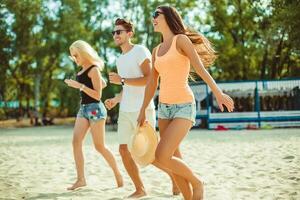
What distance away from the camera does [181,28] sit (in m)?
4.34

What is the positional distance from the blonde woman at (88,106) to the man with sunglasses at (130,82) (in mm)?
670

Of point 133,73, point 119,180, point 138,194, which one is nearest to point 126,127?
point 133,73

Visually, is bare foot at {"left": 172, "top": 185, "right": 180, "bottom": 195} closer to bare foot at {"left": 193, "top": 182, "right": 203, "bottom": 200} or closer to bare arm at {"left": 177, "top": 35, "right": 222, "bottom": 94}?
bare foot at {"left": 193, "top": 182, "right": 203, "bottom": 200}

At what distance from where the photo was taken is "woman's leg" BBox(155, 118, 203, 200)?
4.11 metres

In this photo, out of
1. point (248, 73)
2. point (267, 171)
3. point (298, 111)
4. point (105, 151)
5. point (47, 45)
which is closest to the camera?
point (105, 151)

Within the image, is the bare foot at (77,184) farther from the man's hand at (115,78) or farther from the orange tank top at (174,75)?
the orange tank top at (174,75)

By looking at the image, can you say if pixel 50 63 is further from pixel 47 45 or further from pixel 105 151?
pixel 105 151

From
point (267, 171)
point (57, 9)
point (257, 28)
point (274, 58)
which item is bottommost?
point (267, 171)

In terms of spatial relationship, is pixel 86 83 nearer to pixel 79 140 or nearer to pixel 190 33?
pixel 79 140

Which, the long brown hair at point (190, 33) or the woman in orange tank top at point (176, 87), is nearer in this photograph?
the woman in orange tank top at point (176, 87)

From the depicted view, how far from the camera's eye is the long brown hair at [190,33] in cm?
434

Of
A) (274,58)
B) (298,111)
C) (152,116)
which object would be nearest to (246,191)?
(152,116)

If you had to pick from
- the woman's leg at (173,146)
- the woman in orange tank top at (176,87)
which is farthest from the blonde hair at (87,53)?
the woman's leg at (173,146)

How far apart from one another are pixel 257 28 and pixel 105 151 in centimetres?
3084
